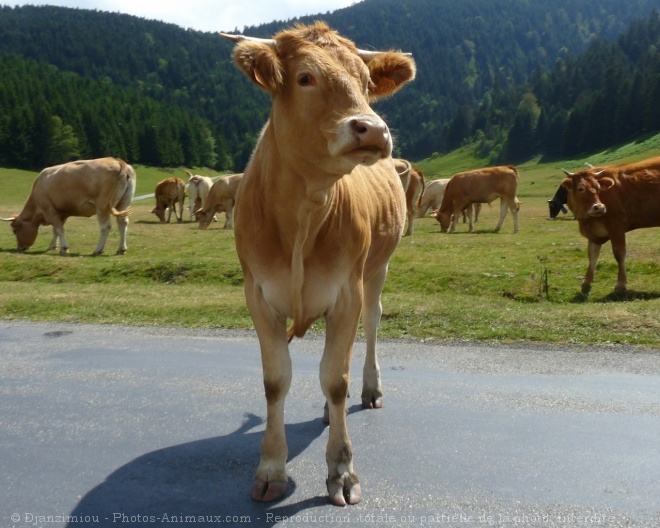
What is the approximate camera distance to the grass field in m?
9.57

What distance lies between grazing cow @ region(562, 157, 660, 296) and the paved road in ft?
20.3

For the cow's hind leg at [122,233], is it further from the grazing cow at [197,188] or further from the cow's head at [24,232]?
the grazing cow at [197,188]

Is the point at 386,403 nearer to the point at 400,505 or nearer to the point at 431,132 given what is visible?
the point at 400,505

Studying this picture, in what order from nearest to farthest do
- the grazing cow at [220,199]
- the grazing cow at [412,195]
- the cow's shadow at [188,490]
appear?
the cow's shadow at [188,490]
the grazing cow at [412,195]
the grazing cow at [220,199]

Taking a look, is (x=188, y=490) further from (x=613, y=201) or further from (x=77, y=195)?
(x=77, y=195)

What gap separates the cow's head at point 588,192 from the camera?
45.4 ft

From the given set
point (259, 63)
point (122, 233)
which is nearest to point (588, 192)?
point (259, 63)

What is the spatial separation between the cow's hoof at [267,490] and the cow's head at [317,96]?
6.17 feet

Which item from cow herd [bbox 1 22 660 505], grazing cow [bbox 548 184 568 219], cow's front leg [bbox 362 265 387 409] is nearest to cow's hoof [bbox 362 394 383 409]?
cow's front leg [bbox 362 265 387 409]

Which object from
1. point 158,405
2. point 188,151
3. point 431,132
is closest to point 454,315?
point 158,405

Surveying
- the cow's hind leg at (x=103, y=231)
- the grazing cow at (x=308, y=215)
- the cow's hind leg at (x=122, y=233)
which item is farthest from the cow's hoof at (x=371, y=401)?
the cow's hind leg at (x=103, y=231)

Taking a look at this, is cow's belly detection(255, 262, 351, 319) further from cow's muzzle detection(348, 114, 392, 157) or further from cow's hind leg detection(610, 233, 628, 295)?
cow's hind leg detection(610, 233, 628, 295)

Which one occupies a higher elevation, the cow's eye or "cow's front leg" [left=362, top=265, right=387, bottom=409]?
the cow's eye

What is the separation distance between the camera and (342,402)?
4.66m
